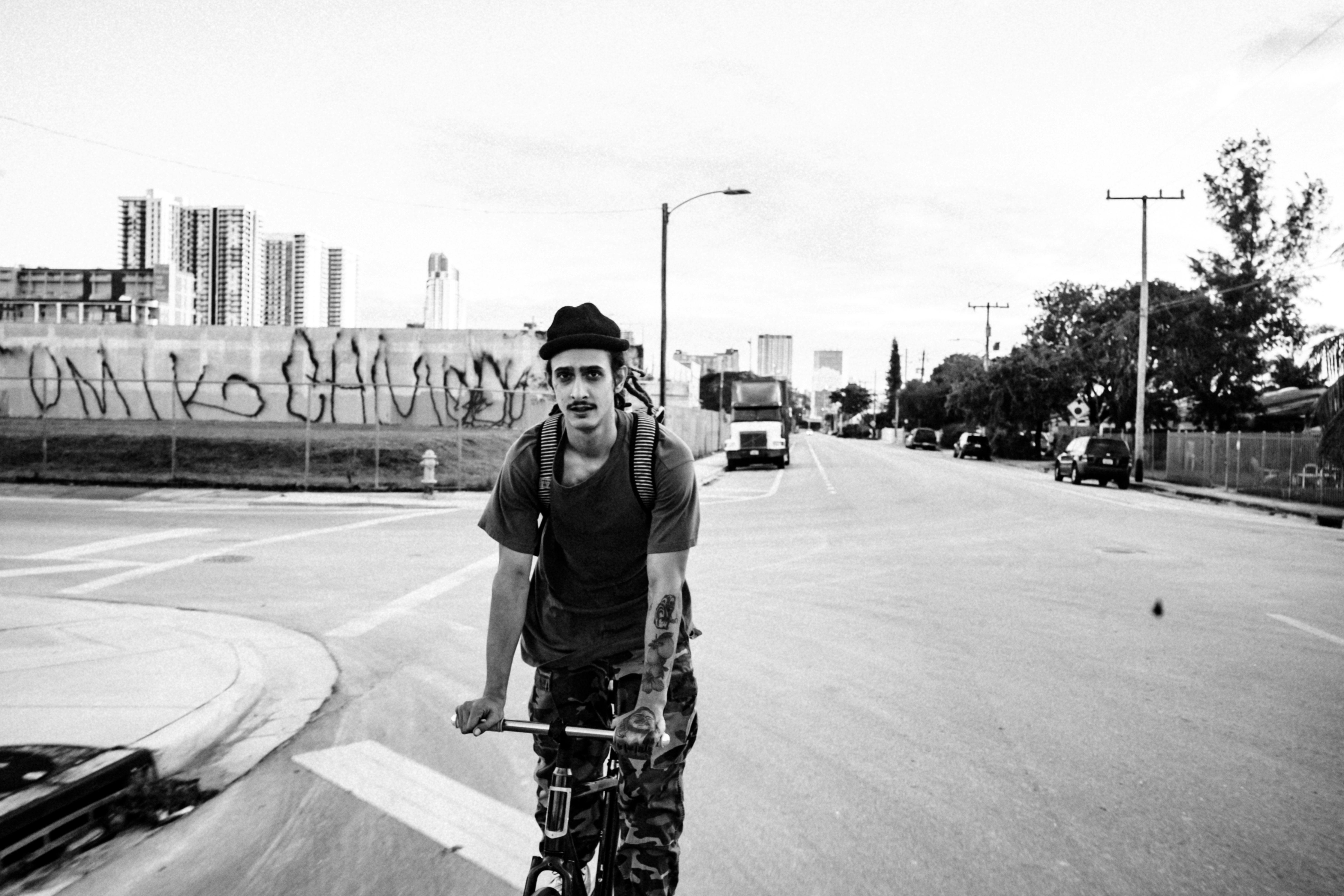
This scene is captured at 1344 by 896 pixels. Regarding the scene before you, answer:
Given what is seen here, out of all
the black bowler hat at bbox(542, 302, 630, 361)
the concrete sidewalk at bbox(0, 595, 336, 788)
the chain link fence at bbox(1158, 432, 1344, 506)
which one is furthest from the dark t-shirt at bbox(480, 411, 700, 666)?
the chain link fence at bbox(1158, 432, 1344, 506)

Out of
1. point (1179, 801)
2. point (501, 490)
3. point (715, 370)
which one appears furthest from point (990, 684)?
point (715, 370)

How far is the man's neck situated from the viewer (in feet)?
9.80

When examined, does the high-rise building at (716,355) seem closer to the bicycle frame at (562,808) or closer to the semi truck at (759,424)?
the semi truck at (759,424)

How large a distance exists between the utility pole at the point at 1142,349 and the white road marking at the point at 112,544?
32029 mm

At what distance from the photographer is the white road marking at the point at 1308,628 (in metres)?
8.22

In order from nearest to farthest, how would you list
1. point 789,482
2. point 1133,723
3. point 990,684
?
1. point 1133,723
2. point 990,684
3. point 789,482

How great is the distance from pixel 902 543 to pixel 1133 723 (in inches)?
355

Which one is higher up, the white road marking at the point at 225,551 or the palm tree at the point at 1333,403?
the palm tree at the point at 1333,403

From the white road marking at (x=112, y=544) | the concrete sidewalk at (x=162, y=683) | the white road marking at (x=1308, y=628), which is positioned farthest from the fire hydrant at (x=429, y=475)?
the white road marking at (x=1308, y=628)

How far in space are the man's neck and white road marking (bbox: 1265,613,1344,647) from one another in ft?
24.1

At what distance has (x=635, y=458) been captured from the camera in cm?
301

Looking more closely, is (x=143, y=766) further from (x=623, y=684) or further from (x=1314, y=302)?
(x=1314, y=302)

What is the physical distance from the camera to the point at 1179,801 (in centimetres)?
457

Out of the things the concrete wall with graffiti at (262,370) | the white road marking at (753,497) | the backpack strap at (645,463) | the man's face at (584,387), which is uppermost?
the concrete wall with graffiti at (262,370)
